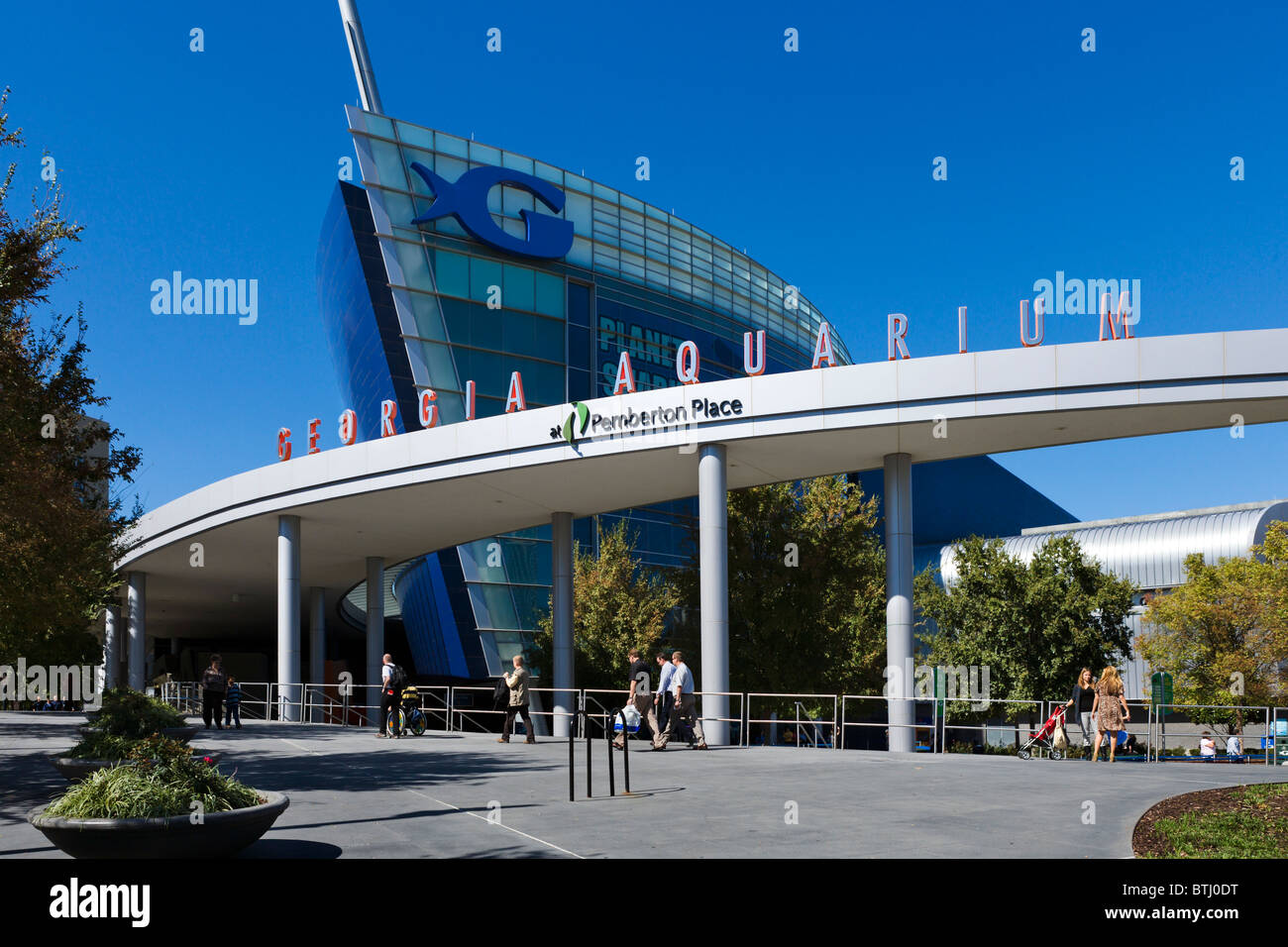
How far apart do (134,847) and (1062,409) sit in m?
17.1

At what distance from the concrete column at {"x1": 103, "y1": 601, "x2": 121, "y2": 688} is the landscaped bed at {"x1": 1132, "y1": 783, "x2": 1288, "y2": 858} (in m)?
42.5

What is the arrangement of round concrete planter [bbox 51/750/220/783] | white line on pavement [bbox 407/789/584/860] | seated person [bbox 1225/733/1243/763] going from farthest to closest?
seated person [bbox 1225/733/1243/763] < round concrete planter [bbox 51/750/220/783] < white line on pavement [bbox 407/789/584/860]

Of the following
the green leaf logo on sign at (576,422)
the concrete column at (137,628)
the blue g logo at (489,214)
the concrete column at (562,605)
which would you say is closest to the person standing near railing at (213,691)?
the green leaf logo on sign at (576,422)

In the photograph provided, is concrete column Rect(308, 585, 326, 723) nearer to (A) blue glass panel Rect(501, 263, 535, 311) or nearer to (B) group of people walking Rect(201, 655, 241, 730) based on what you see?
(B) group of people walking Rect(201, 655, 241, 730)

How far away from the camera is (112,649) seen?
47.0 meters

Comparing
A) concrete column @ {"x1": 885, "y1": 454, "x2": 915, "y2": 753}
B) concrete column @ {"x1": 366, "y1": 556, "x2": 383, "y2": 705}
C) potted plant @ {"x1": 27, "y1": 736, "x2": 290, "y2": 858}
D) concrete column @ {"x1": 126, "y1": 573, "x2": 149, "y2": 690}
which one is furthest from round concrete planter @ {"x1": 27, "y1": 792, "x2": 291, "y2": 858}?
concrete column @ {"x1": 126, "y1": 573, "x2": 149, "y2": 690}

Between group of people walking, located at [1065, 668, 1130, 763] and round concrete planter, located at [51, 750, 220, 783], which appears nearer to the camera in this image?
round concrete planter, located at [51, 750, 220, 783]

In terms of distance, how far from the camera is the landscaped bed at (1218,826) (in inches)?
342

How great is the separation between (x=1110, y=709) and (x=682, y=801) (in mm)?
10215

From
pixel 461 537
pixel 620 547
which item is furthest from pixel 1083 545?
pixel 461 537

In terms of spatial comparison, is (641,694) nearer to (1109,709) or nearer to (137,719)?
(1109,709)

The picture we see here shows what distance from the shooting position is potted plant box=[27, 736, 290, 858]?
739 centimetres

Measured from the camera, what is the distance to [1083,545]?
6234cm
